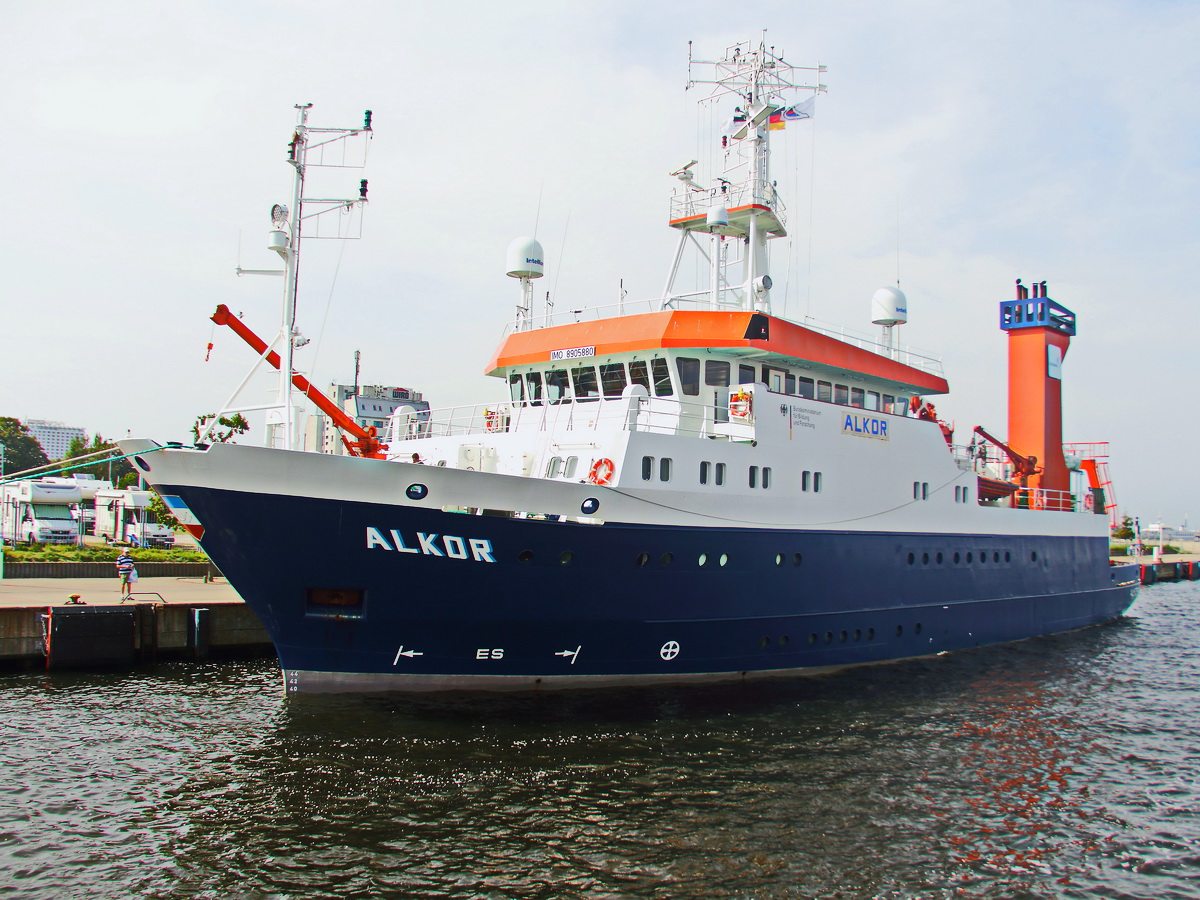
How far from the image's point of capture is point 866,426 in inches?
629

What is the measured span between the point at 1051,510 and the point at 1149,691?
669cm

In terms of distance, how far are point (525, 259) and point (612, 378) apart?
3.71 metres

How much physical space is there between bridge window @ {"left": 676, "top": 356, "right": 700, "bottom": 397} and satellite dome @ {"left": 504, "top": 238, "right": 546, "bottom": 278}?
4.36 m

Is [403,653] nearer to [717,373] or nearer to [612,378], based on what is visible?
[612,378]

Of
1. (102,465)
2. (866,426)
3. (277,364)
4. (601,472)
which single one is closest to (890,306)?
(866,426)

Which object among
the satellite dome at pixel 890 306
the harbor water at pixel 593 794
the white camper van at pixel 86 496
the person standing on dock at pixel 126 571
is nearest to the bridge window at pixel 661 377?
the harbor water at pixel 593 794

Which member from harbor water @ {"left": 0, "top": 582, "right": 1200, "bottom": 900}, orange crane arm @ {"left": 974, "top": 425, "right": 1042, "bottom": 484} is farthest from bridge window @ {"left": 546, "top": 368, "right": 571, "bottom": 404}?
orange crane arm @ {"left": 974, "top": 425, "right": 1042, "bottom": 484}

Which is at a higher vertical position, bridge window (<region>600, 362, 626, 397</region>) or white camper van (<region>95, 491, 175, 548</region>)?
bridge window (<region>600, 362, 626, 397</region>)

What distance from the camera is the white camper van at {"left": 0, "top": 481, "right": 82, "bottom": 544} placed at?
34750 mm

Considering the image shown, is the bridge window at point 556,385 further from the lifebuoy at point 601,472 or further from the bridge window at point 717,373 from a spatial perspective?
the lifebuoy at point 601,472

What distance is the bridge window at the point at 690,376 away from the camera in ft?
46.6

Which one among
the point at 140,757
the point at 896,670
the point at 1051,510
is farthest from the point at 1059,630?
the point at 140,757

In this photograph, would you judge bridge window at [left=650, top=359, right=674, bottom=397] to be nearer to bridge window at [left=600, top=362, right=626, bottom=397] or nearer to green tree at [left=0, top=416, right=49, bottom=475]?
bridge window at [left=600, top=362, right=626, bottom=397]

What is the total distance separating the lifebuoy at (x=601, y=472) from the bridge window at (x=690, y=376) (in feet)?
8.33
